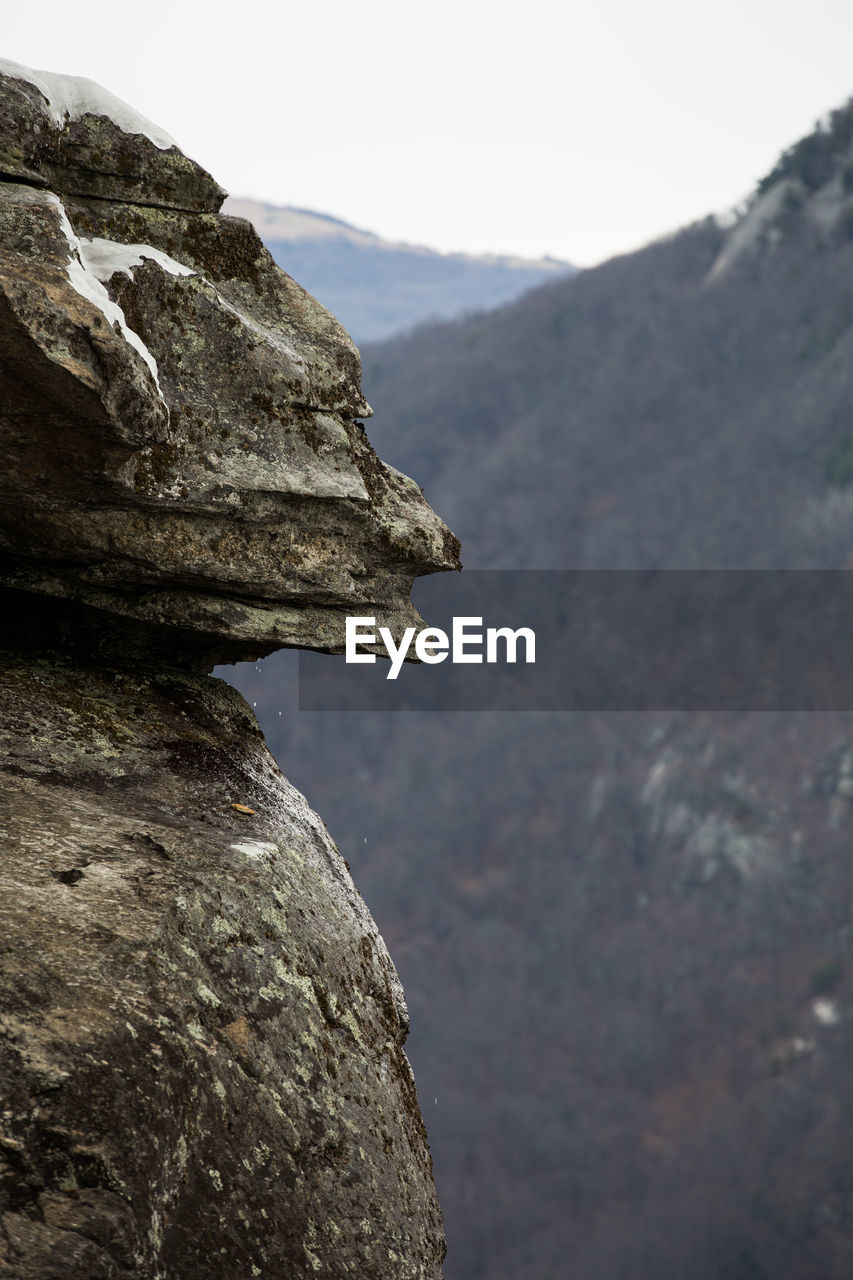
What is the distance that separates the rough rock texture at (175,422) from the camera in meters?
5.55

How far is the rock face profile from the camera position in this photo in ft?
15.8

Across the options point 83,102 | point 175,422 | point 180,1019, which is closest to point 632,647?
point 175,422

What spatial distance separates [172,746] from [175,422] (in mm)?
1674

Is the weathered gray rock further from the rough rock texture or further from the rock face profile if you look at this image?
the rough rock texture

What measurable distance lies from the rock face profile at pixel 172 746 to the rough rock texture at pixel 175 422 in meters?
0.02

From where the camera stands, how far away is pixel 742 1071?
253 ft

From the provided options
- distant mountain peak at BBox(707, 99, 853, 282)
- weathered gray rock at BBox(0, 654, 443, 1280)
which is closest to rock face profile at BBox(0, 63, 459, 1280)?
weathered gray rock at BBox(0, 654, 443, 1280)

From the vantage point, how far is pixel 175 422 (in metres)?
6.36

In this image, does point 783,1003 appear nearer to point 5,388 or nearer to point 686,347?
point 686,347

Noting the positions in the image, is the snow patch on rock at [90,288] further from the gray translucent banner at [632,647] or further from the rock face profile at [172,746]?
the gray translucent banner at [632,647]

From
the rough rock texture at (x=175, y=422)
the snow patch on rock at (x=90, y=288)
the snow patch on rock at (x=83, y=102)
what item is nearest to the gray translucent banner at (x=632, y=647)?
the rough rock texture at (x=175, y=422)

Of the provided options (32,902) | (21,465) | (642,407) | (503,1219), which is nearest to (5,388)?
(21,465)

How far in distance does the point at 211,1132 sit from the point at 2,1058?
3.35 ft

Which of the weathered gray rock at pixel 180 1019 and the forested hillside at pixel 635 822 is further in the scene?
the forested hillside at pixel 635 822
